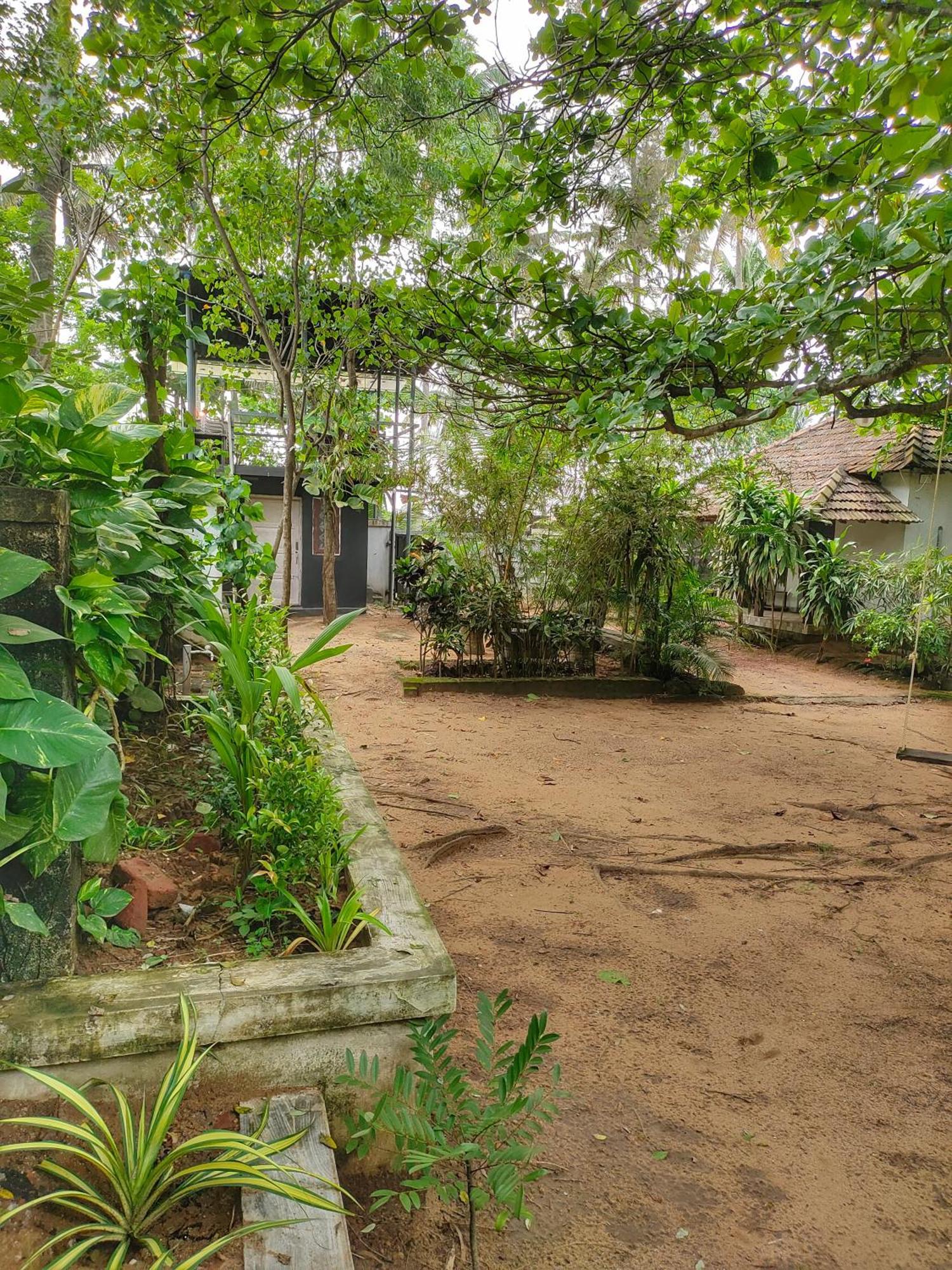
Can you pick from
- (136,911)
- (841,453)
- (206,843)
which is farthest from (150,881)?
(841,453)

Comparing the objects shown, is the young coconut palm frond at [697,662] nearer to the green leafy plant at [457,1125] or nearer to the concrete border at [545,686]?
the concrete border at [545,686]

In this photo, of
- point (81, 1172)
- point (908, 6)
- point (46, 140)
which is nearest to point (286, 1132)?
point (81, 1172)

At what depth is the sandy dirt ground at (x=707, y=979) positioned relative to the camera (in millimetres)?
1683

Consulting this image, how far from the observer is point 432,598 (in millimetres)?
7668

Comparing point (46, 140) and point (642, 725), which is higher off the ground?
point (46, 140)

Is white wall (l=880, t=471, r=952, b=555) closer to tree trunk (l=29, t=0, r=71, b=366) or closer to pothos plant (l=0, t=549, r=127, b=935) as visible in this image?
tree trunk (l=29, t=0, r=71, b=366)

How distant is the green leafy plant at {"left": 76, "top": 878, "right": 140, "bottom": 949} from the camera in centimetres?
182

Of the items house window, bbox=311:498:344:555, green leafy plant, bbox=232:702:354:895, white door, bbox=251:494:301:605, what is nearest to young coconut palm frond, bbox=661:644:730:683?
green leafy plant, bbox=232:702:354:895

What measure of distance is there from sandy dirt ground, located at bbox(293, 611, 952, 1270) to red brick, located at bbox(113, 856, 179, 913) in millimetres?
973

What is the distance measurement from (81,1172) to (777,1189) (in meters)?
1.52

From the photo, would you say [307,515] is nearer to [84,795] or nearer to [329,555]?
[329,555]

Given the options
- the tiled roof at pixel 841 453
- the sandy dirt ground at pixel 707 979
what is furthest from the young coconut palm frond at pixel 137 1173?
the tiled roof at pixel 841 453

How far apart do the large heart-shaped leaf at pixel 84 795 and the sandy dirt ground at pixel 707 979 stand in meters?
1.02

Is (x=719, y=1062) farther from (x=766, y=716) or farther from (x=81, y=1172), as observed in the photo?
(x=766, y=716)
